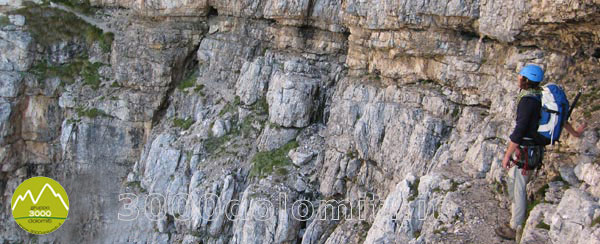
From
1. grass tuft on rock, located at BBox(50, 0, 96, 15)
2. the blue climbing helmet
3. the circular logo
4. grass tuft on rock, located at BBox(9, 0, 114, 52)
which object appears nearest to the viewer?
the blue climbing helmet

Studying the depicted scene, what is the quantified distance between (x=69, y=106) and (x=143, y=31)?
225 inches

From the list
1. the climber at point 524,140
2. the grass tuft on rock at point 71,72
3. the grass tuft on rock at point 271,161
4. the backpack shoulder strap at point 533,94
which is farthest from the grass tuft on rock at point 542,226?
the grass tuft on rock at point 71,72

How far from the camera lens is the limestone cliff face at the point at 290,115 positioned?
11.6m

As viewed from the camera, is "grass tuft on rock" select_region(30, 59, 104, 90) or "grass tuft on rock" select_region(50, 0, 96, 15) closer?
"grass tuft on rock" select_region(30, 59, 104, 90)

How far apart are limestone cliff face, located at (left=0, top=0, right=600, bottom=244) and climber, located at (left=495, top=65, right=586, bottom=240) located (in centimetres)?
36

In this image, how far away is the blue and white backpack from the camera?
8.96 m

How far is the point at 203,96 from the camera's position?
87.7 feet

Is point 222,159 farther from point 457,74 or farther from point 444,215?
point 444,215

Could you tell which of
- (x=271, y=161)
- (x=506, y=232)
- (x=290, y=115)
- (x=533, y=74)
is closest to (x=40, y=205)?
(x=271, y=161)

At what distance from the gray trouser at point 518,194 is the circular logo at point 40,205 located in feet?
82.0

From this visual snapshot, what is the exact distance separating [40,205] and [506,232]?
84.8ft

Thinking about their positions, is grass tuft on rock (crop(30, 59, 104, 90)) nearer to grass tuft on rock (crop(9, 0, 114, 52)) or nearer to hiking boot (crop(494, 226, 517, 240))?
grass tuft on rock (crop(9, 0, 114, 52))

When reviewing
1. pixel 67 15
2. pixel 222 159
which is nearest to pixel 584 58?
pixel 222 159

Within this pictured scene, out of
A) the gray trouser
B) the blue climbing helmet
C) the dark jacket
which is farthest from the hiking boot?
the blue climbing helmet
